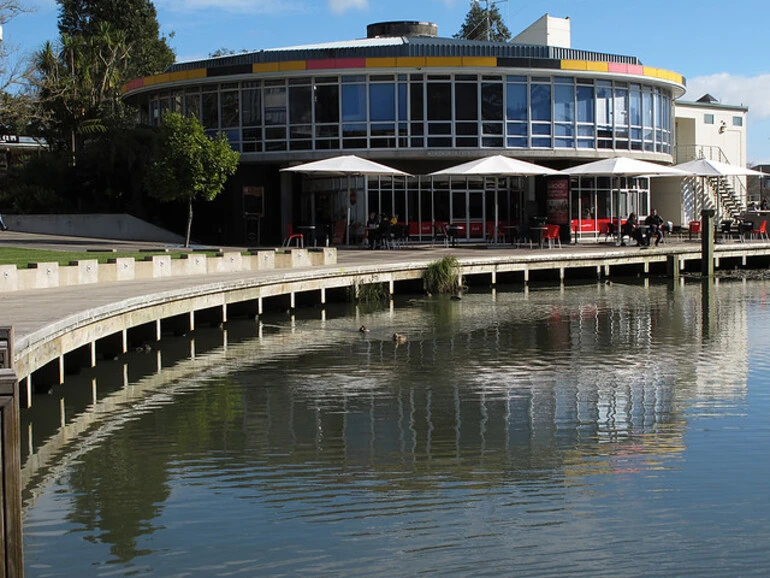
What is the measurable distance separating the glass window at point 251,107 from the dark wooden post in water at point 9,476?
114 ft

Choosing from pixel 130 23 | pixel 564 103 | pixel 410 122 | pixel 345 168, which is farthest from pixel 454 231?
pixel 130 23

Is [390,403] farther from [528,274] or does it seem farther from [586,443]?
[528,274]

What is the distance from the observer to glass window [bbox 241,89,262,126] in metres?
40.8

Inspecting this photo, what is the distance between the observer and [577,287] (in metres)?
33.1

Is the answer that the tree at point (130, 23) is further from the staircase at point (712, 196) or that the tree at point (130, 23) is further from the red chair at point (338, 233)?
the staircase at point (712, 196)

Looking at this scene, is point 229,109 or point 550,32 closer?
point 229,109

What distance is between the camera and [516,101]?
4044 cm

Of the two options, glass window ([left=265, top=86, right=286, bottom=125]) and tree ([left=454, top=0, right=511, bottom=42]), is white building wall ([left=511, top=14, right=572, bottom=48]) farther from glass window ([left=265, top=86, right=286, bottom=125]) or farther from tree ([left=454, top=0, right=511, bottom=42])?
tree ([left=454, top=0, right=511, bottom=42])

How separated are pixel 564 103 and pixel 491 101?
2.86 metres

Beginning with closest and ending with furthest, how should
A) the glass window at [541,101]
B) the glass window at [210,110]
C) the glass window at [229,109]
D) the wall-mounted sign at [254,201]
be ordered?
the glass window at [541,101] → the wall-mounted sign at [254,201] → the glass window at [229,109] → the glass window at [210,110]

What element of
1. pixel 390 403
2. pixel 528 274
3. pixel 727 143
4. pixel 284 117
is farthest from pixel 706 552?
pixel 727 143

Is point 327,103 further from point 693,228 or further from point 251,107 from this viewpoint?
point 693,228

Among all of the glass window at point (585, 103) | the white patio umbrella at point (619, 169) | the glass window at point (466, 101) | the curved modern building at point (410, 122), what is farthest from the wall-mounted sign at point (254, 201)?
the glass window at point (585, 103)

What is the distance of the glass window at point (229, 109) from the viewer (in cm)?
4131
